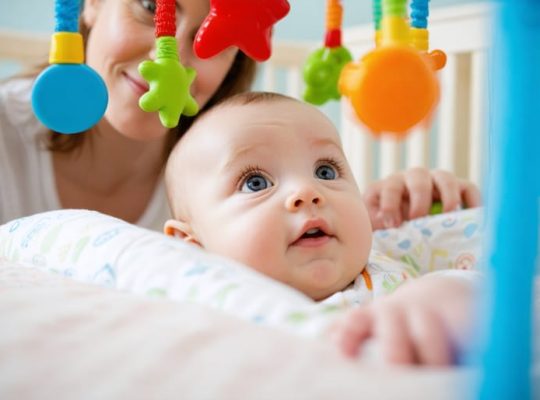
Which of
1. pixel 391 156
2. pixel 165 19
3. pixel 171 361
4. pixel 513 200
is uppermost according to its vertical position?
pixel 165 19

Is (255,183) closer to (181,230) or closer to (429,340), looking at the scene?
(181,230)

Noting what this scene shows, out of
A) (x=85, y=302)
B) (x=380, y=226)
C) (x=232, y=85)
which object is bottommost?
(x=380, y=226)

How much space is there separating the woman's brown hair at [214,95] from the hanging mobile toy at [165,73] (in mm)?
540

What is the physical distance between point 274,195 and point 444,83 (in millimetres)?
1052

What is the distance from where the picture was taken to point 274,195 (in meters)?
0.72

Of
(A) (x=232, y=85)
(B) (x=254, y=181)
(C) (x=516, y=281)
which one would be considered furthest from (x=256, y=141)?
(A) (x=232, y=85)

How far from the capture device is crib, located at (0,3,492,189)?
148 centimetres

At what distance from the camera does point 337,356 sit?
357 millimetres

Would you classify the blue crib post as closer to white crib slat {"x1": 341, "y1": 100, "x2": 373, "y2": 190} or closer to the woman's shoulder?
the woman's shoulder

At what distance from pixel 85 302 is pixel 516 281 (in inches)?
12.3

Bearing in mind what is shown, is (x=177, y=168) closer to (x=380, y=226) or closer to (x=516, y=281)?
→ (x=380, y=226)

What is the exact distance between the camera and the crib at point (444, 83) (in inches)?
58.3

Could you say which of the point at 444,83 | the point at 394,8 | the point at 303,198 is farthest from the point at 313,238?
the point at 444,83

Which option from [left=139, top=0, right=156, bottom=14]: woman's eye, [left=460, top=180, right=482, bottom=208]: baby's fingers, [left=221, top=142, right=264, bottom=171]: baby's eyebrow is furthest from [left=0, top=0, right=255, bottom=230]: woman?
[left=460, top=180, right=482, bottom=208]: baby's fingers
